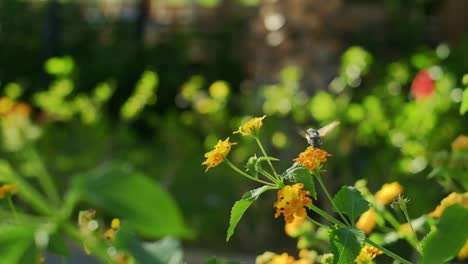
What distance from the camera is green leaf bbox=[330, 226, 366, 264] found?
4.99ft

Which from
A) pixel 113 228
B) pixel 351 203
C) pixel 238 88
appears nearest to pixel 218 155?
pixel 351 203

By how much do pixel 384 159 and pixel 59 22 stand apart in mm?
6130

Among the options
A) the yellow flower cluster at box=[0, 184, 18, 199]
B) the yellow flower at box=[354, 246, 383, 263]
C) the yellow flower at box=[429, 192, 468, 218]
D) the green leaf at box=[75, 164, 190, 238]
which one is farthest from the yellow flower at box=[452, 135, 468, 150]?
the green leaf at box=[75, 164, 190, 238]

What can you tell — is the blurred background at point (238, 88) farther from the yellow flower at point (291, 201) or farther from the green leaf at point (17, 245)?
the green leaf at point (17, 245)

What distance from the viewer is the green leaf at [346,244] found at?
4.99 ft

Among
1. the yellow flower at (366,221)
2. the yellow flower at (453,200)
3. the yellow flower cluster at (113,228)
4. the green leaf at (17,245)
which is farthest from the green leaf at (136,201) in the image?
the yellow flower at (366,221)

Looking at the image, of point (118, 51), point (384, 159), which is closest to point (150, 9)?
point (118, 51)

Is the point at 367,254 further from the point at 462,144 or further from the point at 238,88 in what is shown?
the point at 238,88

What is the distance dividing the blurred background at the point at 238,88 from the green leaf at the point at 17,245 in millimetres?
1912

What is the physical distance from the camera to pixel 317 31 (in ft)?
23.6

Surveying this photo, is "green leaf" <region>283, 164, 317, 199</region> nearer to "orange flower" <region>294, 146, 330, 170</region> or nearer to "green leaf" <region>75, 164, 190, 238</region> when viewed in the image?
"orange flower" <region>294, 146, 330, 170</region>

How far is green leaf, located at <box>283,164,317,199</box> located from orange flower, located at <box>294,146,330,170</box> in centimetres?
1

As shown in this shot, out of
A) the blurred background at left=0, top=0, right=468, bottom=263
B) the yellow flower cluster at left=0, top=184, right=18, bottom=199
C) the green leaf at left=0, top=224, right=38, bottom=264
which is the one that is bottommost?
the blurred background at left=0, top=0, right=468, bottom=263

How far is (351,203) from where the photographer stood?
5.27 feet
